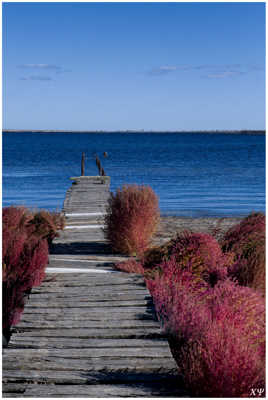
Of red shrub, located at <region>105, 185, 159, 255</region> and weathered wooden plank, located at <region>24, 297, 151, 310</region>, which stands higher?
red shrub, located at <region>105, 185, 159, 255</region>

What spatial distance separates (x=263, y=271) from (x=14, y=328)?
396 cm

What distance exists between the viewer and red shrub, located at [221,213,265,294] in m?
7.81

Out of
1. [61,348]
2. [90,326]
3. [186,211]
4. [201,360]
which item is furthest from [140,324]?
[186,211]

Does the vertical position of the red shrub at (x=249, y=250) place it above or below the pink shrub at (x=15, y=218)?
below

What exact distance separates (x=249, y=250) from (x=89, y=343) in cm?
406

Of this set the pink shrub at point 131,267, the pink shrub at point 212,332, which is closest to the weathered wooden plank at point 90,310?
the pink shrub at point 212,332

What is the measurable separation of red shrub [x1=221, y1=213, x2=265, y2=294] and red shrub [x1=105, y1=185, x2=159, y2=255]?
166cm

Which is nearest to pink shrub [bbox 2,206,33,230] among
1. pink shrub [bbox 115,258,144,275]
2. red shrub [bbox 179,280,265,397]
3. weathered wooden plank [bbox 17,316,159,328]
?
pink shrub [bbox 115,258,144,275]

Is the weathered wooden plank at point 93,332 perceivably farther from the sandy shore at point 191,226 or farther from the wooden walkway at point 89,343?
the sandy shore at point 191,226

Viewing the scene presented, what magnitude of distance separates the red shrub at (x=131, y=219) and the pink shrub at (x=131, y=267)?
1028mm

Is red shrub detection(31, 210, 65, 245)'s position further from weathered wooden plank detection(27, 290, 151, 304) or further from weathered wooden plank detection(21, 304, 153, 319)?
weathered wooden plank detection(21, 304, 153, 319)

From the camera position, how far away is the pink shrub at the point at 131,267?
8.12m

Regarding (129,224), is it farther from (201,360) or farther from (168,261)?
(201,360)

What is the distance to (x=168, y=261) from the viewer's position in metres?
7.67
